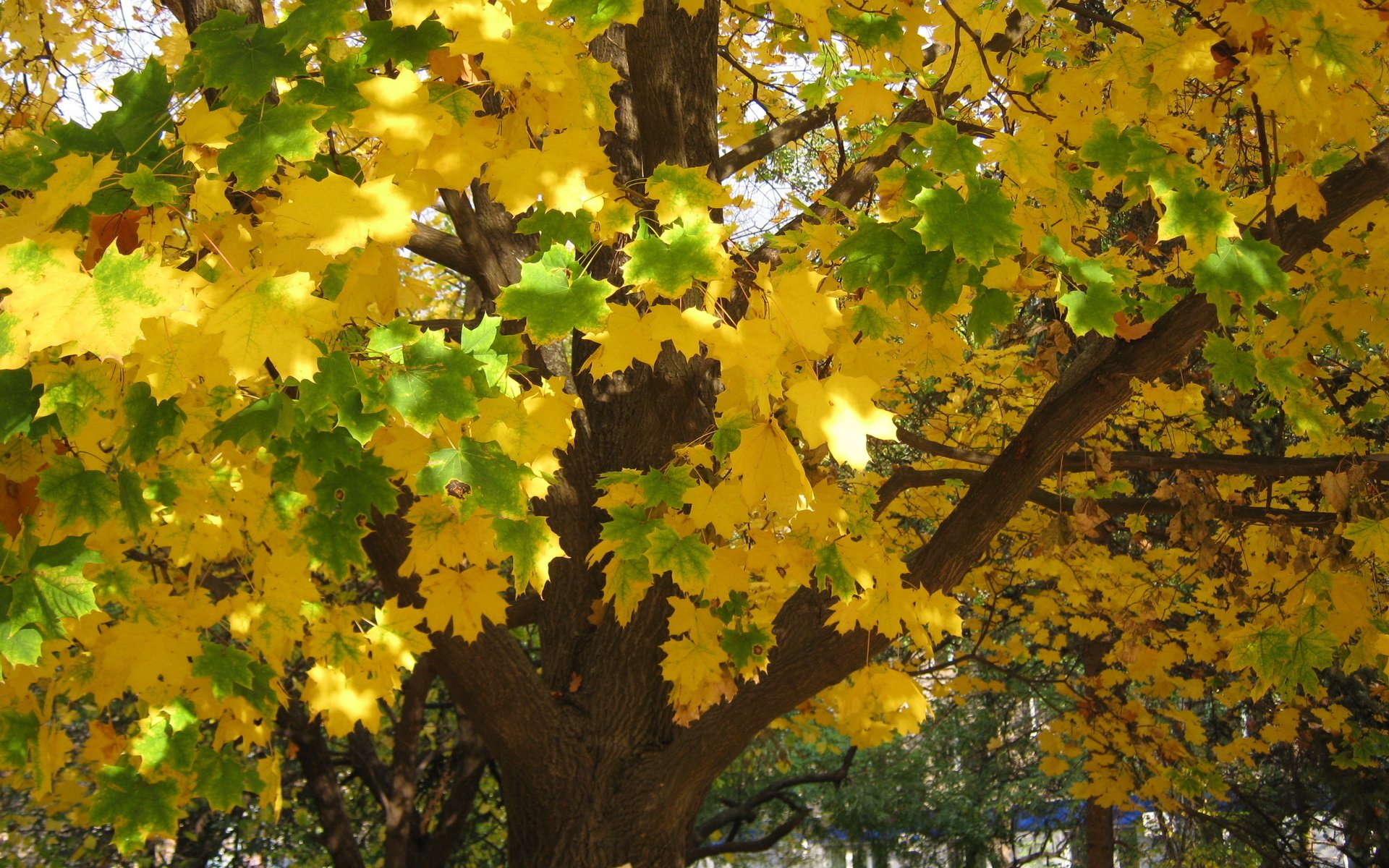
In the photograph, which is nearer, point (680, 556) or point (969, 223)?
point (969, 223)

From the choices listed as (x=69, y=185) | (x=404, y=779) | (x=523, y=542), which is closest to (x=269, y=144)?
(x=69, y=185)

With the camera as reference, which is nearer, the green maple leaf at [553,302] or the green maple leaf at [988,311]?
the green maple leaf at [553,302]

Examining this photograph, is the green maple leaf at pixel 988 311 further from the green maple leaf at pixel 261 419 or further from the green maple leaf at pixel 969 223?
the green maple leaf at pixel 261 419

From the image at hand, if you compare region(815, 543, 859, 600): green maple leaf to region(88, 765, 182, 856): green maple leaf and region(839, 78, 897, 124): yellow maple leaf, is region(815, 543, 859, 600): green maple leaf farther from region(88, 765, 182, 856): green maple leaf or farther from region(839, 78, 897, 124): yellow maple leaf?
region(88, 765, 182, 856): green maple leaf

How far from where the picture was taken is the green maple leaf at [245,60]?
1951 millimetres

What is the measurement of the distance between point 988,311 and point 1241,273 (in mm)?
626

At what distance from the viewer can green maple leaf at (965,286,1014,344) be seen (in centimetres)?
277

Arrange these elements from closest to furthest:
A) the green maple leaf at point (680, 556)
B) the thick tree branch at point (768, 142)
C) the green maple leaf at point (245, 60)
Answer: the green maple leaf at point (245, 60)
the green maple leaf at point (680, 556)
the thick tree branch at point (768, 142)

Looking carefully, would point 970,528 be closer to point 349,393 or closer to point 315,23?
point 349,393

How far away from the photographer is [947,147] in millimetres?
2482

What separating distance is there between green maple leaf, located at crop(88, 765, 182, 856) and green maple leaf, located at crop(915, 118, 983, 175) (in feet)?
8.80

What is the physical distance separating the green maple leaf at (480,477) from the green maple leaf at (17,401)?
0.80m

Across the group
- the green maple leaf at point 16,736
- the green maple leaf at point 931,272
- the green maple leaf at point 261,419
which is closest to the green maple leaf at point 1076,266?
the green maple leaf at point 931,272

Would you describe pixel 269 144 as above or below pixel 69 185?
above
